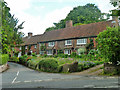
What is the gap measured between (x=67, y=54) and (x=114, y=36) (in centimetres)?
2759

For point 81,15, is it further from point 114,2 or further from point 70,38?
point 114,2

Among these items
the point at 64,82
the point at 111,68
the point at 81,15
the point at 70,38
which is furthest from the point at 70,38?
the point at 81,15

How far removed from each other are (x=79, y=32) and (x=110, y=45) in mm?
28617

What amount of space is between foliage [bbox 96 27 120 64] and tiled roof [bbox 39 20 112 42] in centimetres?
Result: 2296

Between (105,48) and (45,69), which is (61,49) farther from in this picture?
(105,48)

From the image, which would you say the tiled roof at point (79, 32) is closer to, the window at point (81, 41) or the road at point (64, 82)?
the window at point (81, 41)

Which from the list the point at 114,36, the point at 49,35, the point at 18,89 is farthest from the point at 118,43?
the point at 49,35

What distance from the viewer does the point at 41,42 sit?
183 ft

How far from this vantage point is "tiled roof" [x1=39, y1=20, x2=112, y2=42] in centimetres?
4041

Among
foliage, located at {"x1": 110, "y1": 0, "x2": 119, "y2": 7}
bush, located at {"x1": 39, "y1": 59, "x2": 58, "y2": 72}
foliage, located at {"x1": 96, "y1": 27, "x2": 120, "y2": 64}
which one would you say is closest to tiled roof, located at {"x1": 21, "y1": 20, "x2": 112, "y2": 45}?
bush, located at {"x1": 39, "y1": 59, "x2": 58, "y2": 72}

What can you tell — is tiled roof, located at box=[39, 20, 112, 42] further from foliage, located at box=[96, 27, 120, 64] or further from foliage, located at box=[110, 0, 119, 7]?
foliage, located at box=[110, 0, 119, 7]

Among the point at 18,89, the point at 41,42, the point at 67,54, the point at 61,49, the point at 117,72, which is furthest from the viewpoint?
the point at 41,42

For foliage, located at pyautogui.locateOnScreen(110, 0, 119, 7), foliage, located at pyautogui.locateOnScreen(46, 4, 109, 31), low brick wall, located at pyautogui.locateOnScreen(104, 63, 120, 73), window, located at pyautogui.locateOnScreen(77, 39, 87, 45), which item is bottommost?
low brick wall, located at pyautogui.locateOnScreen(104, 63, 120, 73)

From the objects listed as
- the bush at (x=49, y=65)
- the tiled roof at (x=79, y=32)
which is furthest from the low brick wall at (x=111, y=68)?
the tiled roof at (x=79, y=32)
